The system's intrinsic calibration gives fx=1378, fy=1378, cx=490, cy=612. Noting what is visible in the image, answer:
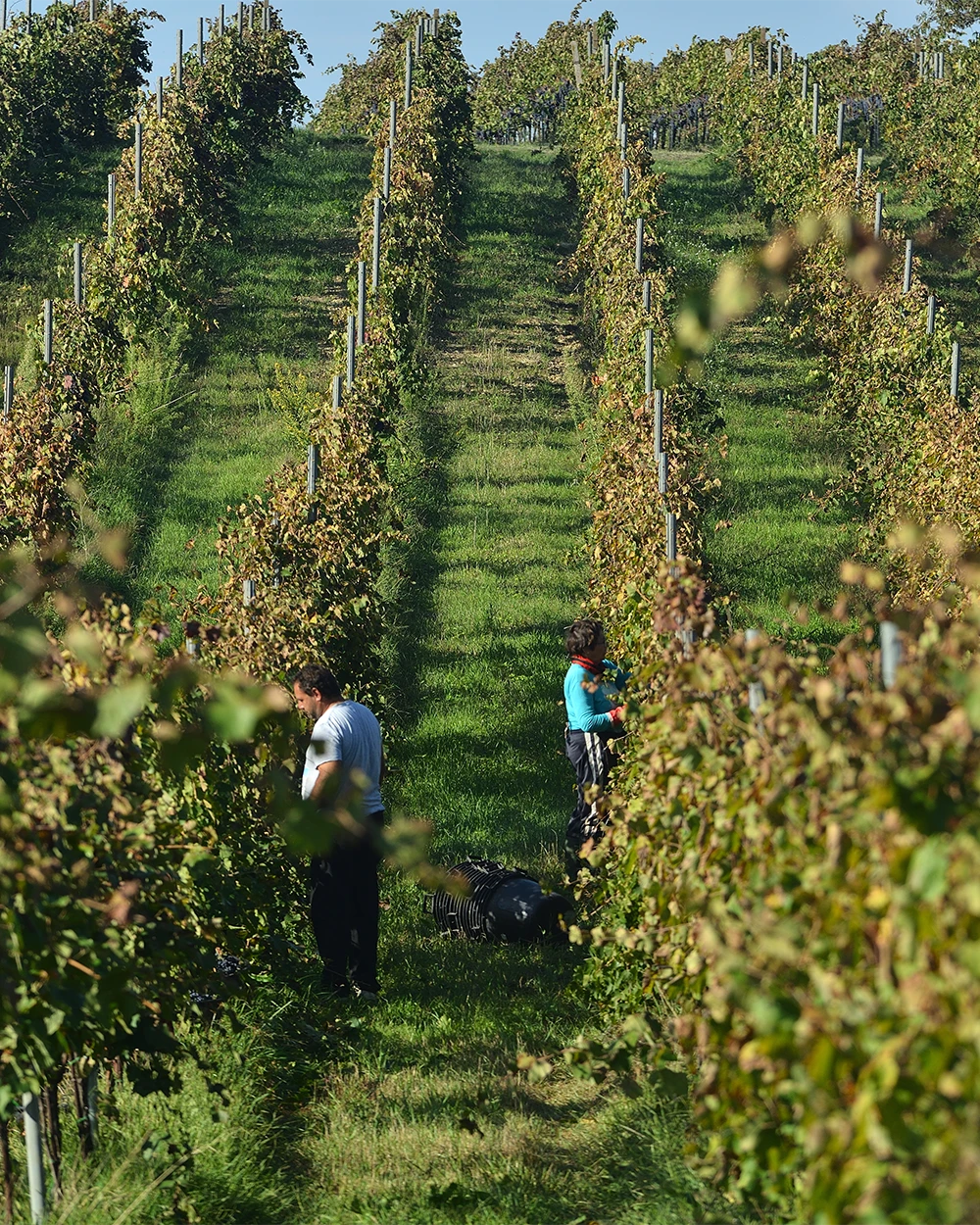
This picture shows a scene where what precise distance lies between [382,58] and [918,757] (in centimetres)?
3361

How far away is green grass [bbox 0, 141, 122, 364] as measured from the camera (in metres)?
17.1

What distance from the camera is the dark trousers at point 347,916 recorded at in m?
5.34

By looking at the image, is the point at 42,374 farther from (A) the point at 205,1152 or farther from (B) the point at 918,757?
(B) the point at 918,757

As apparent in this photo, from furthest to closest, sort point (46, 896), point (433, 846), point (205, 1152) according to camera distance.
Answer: point (433, 846), point (205, 1152), point (46, 896)

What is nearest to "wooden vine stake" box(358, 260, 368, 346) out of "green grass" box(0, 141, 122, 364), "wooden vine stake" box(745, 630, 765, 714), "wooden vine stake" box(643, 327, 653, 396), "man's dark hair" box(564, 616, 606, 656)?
"wooden vine stake" box(643, 327, 653, 396)

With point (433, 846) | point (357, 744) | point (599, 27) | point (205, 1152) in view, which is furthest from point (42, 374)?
point (599, 27)

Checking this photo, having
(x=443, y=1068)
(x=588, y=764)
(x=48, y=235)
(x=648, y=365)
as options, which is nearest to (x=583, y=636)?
(x=588, y=764)

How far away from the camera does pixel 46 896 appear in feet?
9.50

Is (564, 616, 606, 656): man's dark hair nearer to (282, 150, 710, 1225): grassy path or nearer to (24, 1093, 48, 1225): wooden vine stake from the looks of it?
(282, 150, 710, 1225): grassy path

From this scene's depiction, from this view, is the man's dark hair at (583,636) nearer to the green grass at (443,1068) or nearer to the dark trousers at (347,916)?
the green grass at (443,1068)

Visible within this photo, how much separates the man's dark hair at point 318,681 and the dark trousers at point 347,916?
0.55 meters

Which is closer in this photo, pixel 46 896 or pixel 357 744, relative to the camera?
pixel 46 896

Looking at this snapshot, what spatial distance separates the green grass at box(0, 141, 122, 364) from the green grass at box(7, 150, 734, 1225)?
6999 mm

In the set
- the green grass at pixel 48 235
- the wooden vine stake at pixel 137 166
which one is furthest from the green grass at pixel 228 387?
the wooden vine stake at pixel 137 166
